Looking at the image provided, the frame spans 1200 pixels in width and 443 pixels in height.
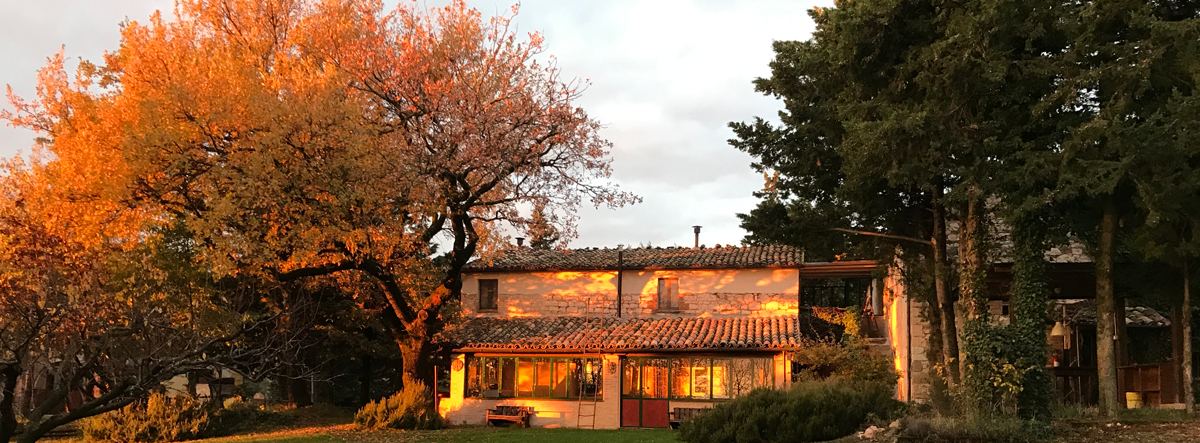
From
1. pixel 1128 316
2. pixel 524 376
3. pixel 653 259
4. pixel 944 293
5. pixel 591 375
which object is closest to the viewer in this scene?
pixel 944 293

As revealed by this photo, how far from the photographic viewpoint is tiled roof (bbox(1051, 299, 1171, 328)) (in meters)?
25.3

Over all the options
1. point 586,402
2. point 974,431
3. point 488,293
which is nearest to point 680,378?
point 586,402

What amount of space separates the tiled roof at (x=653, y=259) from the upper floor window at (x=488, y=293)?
2.02 feet

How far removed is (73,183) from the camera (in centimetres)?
1449

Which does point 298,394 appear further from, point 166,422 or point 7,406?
point 7,406

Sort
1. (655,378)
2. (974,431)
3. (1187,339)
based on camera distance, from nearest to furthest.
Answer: (974,431) < (1187,339) < (655,378)

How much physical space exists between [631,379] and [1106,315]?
43.9 feet

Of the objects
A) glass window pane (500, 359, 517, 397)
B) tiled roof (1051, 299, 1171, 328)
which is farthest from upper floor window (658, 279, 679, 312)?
tiled roof (1051, 299, 1171, 328)

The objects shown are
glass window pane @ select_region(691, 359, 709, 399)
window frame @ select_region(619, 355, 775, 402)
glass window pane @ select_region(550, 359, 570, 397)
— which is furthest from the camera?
glass window pane @ select_region(550, 359, 570, 397)

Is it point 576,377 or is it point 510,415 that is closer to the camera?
point 510,415

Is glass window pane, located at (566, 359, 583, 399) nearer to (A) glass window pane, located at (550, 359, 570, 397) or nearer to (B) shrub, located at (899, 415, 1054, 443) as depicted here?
(A) glass window pane, located at (550, 359, 570, 397)

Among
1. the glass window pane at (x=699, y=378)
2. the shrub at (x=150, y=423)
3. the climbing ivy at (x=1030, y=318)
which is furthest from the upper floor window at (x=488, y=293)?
the climbing ivy at (x=1030, y=318)

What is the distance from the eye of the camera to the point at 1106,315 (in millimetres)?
14070

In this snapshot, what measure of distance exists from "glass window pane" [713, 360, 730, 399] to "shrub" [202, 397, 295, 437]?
12.0 meters
